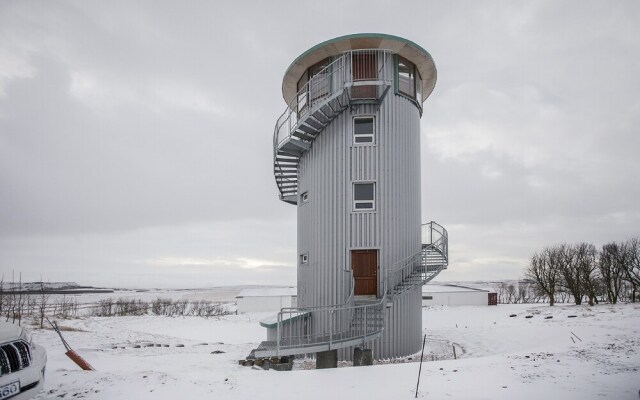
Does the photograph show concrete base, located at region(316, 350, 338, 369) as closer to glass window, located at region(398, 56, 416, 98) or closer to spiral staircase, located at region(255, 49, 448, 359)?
spiral staircase, located at region(255, 49, 448, 359)

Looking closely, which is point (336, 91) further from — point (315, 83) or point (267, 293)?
point (267, 293)

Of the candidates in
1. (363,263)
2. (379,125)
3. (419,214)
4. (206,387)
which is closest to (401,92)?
(379,125)

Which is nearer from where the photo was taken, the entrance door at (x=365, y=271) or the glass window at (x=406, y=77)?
the entrance door at (x=365, y=271)

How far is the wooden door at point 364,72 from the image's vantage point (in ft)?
52.3

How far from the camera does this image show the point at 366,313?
13.5 m

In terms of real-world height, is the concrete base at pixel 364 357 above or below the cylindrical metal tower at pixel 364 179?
below

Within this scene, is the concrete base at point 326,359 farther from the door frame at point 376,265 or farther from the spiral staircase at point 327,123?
the door frame at point 376,265

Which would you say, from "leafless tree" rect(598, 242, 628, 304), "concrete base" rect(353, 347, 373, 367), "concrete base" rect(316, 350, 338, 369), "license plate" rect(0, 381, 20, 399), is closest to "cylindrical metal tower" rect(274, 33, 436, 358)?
"concrete base" rect(353, 347, 373, 367)

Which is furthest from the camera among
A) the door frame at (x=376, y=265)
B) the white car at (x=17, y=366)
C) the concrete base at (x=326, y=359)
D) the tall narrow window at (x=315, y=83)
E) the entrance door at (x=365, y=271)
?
the tall narrow window at (x=315, y=83)

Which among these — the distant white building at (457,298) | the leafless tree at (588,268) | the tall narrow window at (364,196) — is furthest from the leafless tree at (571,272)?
the tall narrow window at (364,196)

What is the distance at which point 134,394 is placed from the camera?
26.8 feet

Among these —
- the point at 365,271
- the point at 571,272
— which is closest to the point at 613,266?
the point at 571,272

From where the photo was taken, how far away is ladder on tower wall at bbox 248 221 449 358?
43.0ft

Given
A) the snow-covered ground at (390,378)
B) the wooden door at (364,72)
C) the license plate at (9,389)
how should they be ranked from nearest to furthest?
the license plate at (9,389)
the snow-covered ground at (390,378)
the wooden door at (364,72)
